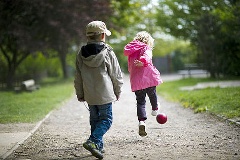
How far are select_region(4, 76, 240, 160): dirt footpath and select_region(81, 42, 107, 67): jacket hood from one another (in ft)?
4.33

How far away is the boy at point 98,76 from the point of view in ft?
15.8

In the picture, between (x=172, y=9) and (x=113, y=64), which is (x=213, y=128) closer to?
(x=113, y=64)

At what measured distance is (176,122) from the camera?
7.48 meters

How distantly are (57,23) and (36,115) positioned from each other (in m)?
11.2

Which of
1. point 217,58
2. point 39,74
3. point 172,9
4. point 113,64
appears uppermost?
point 172,9

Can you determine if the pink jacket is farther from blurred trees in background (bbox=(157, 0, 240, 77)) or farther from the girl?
blurred trees in background (bbox=(157, 0, 240, 77))

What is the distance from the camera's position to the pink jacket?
237 inches

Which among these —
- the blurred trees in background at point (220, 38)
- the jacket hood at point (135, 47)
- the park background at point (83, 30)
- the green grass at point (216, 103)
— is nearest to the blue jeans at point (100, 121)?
the jacket hood at point (135, 47)

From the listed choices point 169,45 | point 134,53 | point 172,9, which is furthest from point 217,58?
point 169,45

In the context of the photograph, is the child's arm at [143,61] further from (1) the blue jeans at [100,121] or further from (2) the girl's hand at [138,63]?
(1) the blue jeans at [100,121]

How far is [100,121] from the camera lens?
16.3ft

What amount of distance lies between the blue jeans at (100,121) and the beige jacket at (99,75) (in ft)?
0.47

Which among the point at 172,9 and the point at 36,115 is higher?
the point at 172,9

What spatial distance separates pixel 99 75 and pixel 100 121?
66 centimetres
